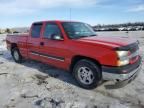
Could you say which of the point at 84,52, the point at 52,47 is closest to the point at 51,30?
the point at 52,47

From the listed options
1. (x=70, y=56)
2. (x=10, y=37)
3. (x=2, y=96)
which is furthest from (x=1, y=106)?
(x=10, y=37)

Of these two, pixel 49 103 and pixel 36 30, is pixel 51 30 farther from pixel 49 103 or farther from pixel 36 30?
pixel 49 103

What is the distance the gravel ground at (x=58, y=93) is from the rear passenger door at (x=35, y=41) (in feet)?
2.53

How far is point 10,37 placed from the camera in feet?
29.0

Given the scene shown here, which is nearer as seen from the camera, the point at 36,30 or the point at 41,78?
the point at 41,78

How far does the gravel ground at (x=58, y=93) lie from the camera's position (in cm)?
421

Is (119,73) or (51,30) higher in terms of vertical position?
(51,30)

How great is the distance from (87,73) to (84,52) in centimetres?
58

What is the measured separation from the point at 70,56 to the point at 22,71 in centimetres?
259

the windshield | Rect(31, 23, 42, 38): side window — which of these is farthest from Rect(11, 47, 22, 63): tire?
the windshield

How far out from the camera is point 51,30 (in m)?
6.13

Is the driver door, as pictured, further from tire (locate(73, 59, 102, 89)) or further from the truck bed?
the truck bed

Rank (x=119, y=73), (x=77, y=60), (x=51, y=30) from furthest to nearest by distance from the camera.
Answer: (x=51, y=30)
(x=77, y=60)
(x=119, y=73)

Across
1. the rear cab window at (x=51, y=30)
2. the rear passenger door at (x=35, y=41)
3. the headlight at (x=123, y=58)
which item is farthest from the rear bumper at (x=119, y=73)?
the rear passenger door at (x=35, y=41)
